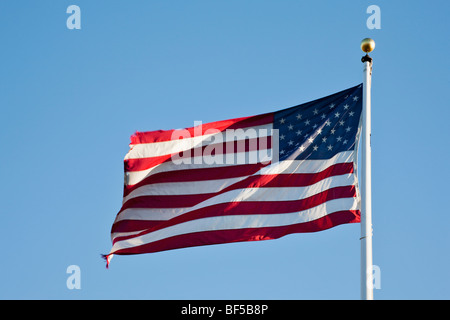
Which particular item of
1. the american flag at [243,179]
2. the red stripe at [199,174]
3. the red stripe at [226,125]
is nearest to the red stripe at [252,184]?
the american flag at [243,179]

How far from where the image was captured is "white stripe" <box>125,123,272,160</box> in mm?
19562

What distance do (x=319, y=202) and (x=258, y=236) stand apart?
141 centimetres

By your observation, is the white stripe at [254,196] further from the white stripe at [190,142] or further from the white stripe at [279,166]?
the white stripe at [190,142]

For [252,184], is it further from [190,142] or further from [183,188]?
[190,142]

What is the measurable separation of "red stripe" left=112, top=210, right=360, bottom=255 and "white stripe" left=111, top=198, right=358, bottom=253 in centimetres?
8

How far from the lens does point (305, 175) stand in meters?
18.5

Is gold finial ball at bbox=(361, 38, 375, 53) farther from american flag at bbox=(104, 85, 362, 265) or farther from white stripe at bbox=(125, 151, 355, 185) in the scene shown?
white stripe at bbox=(125, 151, 355, 185)

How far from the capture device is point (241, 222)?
18.6 meters

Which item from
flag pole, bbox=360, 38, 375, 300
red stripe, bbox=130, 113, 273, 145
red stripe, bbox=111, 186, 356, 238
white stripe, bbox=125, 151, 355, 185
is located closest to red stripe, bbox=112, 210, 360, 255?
red stripe, bbox=111, 186, 356, 238

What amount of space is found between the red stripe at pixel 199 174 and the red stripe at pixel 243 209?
2.24 ft

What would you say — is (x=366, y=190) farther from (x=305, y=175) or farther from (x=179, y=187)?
(x=179, y=187)

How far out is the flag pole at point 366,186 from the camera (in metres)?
15.4
